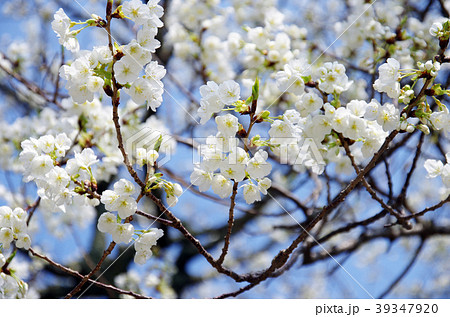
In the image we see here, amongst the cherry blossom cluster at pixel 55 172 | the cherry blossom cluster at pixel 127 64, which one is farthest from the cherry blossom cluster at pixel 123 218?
the cherry blossom cluster at pixel 127 64

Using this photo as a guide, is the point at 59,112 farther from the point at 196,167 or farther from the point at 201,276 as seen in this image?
the point at 201,276

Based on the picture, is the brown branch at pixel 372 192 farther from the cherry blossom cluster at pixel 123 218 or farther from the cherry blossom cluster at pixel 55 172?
the cherry blossom cluster at pixel 55 172

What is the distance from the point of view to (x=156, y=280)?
12.3ft

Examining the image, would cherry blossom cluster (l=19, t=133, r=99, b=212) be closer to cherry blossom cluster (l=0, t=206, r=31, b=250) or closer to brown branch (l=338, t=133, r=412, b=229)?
cherry blossom cluster (l=0, t=206, r=31, b=250)

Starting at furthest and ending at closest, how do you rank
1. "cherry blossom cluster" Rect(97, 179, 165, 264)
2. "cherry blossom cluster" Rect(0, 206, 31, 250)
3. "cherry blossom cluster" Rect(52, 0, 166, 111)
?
"cherry blossom cluster" Rect(0, 206, 31, 250) → "cherry blossom cluster" Rect(97, 179, 165, 264) → "cherry blossom cluster" Rect(52, 0, 166, 111)

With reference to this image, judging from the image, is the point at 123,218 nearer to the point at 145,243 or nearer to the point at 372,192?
the point at 145,243

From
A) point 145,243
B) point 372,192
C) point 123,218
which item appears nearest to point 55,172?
point 123,218

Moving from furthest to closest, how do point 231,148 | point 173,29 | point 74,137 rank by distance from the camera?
point 173,29, point 74,137, point 231,148

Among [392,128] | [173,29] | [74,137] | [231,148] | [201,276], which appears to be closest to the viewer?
[231,148]

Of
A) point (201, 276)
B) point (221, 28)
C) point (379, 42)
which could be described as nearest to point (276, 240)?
point (201, 276)

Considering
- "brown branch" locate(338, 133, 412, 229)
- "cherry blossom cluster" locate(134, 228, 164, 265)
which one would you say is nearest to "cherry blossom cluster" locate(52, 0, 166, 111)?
"cherry blossom cluster" locate(134, 228, 164, 265)

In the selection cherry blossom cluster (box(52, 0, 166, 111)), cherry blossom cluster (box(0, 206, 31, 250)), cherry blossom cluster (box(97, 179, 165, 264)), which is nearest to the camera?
cherry blossom cluster (box(52, 0, 166, 111))

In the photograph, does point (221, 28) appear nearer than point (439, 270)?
Yes

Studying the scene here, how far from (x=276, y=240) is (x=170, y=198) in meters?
4.63
